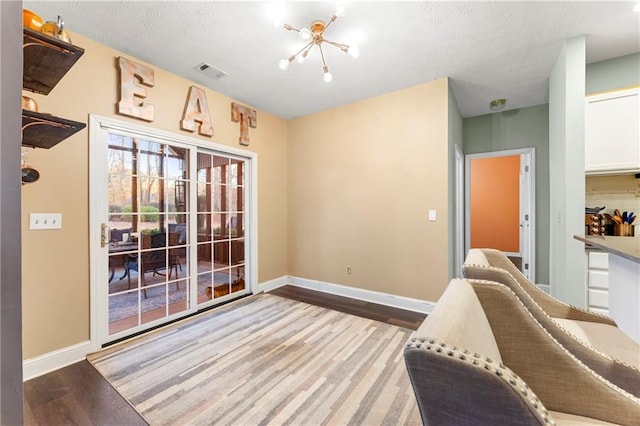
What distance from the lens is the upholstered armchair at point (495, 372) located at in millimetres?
458

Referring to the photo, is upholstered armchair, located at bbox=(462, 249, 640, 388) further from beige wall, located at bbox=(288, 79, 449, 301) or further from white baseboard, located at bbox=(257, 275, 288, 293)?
white baseboard, located at bbox=(257, 275, 288, 293)

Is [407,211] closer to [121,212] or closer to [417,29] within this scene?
[417,29]

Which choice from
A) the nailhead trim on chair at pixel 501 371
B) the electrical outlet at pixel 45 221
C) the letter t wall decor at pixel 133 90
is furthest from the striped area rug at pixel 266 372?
the letter t wall decor at pixel 133 90

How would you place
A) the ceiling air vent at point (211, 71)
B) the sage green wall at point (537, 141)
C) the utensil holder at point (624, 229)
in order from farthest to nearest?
the sage green wall at point (537, 141), the ceiling air vent at point (211, 71), the utensil holder at point (624, 229)

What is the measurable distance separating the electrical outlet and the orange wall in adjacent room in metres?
7.06

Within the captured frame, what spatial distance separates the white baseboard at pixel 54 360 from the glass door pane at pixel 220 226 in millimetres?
1094

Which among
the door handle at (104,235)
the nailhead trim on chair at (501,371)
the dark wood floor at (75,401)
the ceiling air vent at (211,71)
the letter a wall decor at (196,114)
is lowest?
the dark wood floor at (75,401)

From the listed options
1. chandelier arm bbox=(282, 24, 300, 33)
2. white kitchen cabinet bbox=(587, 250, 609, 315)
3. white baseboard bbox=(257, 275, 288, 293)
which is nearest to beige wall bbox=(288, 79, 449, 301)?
white baseboard bbox=(257, 275, 288, 293)

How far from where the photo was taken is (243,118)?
3.53 metres

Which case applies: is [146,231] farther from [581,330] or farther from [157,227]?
[581,330]

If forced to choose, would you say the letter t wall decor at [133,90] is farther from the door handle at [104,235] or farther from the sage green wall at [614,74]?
the sage green wall at [614,74]

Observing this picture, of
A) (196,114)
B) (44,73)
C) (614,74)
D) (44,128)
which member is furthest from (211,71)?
(614,74)

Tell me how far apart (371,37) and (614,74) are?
246 centimetres

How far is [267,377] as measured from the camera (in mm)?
1874
